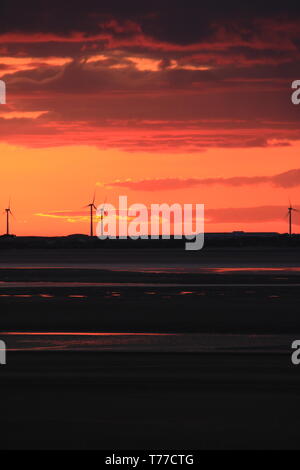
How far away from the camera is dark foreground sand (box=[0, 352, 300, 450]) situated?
16938mm

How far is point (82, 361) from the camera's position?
26.3 m

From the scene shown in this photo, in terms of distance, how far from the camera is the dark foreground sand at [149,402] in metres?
16.9

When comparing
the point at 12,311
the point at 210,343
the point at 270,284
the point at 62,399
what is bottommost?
the point at 62,399

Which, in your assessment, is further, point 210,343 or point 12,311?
point 12,311

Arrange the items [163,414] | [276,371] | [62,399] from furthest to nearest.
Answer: [276,371]
[62,399]
[163,414]

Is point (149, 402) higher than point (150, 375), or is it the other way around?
point (150, 375)

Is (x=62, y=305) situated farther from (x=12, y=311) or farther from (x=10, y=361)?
(x=10, y=361)

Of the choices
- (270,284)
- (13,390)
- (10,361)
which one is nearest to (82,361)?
(10,361)

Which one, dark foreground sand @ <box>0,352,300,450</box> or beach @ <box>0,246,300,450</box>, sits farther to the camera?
beach @ <box>0,246,300,450</box>

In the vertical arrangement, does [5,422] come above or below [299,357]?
below

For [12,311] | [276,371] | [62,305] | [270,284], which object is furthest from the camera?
[270,284]

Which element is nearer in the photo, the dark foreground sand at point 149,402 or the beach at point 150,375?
the dark foreground sand at point 149,402

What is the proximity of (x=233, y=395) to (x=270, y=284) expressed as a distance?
148ft

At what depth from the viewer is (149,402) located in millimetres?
20016
